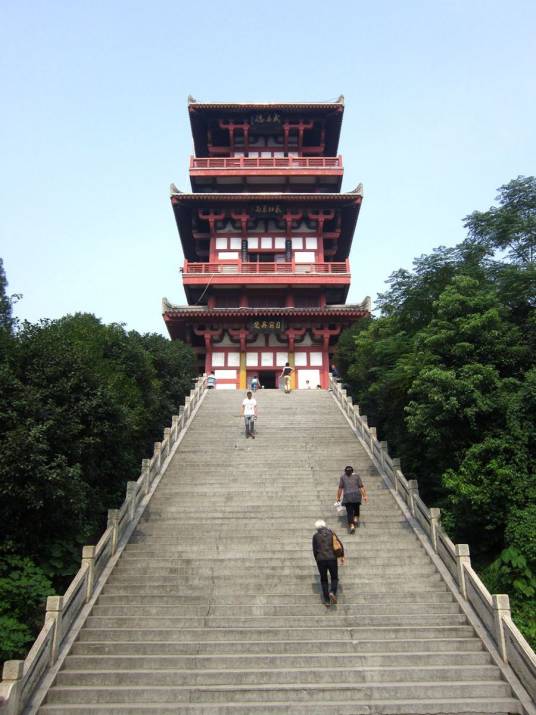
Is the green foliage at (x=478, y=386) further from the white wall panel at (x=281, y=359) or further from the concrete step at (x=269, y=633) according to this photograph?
the white wall panel at (x=281, y=359)

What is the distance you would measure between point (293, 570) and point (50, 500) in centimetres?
376

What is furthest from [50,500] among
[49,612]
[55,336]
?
[55,336]

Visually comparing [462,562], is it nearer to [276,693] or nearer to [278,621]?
[278,621]

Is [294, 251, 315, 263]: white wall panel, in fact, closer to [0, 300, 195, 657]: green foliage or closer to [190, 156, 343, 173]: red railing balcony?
[190, 156, 343, 173]: red railing balcony

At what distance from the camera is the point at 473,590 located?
7805mm

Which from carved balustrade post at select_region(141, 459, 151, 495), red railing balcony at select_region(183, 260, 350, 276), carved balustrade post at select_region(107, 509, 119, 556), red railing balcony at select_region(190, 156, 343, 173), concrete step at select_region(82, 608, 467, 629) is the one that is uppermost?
red railing balcony at select_region(190, 156, 343, 173)

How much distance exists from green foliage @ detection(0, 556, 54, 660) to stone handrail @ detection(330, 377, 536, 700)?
18.9 feet

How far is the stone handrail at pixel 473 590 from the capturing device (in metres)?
6.40

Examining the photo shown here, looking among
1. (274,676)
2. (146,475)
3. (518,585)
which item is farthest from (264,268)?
(274,676)

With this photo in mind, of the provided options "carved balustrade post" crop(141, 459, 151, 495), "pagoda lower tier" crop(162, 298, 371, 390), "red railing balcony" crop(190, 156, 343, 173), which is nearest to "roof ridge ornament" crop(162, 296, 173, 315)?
"pagoda lower tier" crop(162, 298, 371, 390)

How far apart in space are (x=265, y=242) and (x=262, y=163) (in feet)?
13.7

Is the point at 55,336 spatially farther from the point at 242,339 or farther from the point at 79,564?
the point at 242,339

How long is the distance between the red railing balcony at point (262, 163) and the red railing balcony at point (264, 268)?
5381 millimetres

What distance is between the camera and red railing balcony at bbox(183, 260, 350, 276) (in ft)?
88.1
